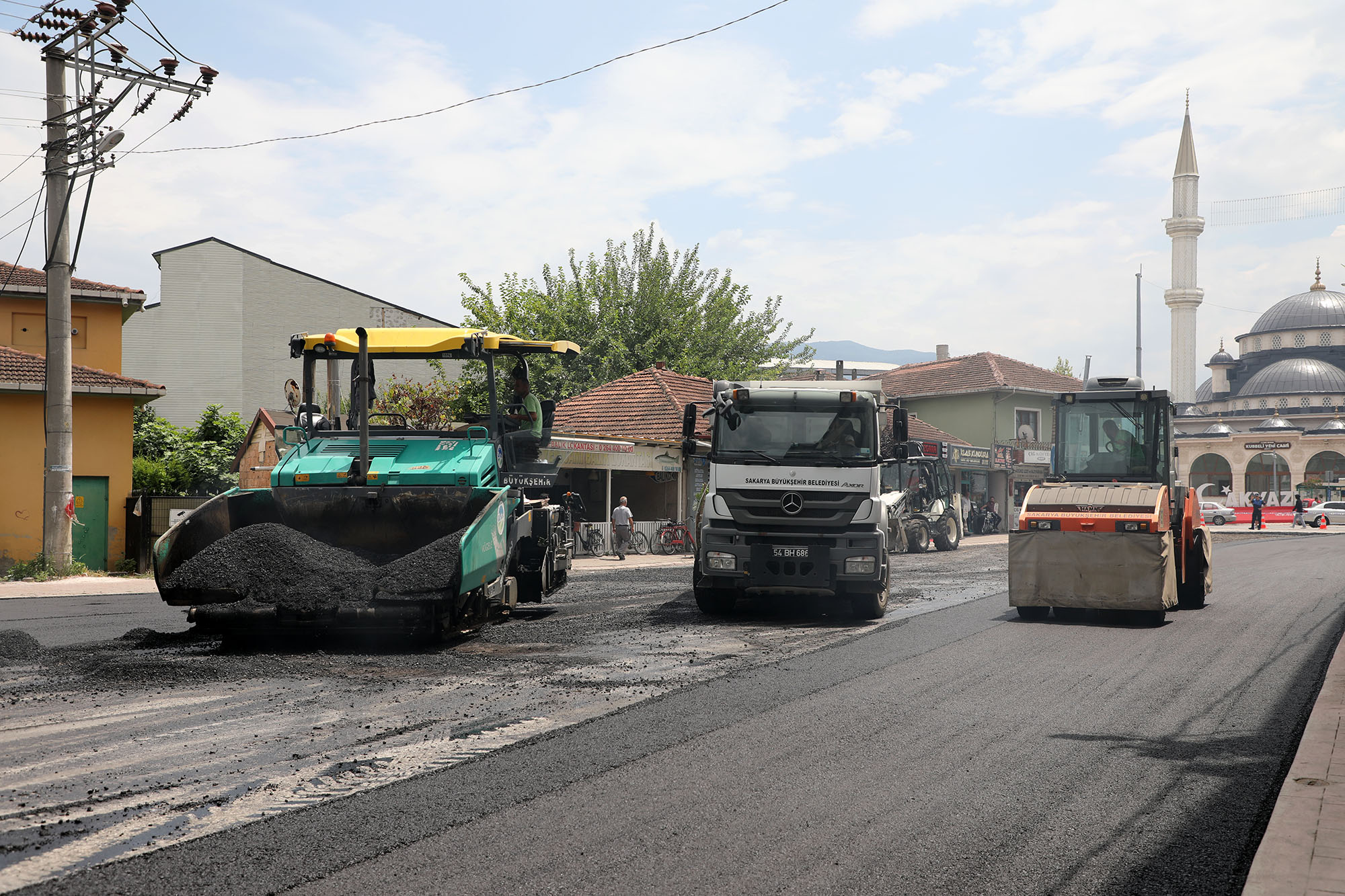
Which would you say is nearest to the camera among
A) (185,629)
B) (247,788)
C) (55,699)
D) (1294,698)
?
(247,788)

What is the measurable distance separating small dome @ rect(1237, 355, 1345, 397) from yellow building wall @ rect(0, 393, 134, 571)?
90.7 m

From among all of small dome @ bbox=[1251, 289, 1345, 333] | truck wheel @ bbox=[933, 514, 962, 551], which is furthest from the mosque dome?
truck wheel @ bbox=[933, 514, 962, 551]

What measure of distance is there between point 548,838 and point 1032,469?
169 ft

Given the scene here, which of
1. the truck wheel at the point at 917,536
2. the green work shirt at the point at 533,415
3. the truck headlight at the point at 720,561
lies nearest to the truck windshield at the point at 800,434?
the truck headlight at the point at 720,561

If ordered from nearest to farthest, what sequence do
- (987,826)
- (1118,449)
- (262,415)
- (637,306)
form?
(987,826), (1118,449), (262,415), (637,306)

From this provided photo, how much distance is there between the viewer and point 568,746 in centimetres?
617

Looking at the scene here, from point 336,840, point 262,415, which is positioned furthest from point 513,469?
point 262,415

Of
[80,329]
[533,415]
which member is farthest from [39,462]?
[533,415]

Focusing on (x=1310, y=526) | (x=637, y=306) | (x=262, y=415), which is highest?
(x=637, y=306)

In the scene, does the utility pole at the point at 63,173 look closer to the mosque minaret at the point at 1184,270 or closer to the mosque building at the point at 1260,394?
the mosque building at the point at 1260,394

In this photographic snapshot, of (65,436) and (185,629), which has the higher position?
(65,436)

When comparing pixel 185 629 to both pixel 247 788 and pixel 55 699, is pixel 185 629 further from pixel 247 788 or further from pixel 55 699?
pixel 247 788

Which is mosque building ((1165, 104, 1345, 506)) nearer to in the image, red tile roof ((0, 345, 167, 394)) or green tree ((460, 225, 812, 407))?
green tree ((460, 225, 812, 407))

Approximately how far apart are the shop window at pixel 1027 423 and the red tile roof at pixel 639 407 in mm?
23395
